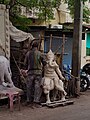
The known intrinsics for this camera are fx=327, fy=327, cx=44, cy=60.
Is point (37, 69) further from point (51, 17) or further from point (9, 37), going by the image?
point (51, 17)

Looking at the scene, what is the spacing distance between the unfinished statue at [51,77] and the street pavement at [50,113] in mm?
660

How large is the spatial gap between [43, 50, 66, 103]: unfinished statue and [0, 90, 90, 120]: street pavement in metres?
0.66

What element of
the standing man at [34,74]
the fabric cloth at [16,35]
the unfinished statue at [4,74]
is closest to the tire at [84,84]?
the fabric cloth at [16,35]

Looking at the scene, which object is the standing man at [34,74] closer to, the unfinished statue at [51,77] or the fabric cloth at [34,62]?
the fabric cloth at [34,62]

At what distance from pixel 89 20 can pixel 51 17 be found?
1.79 meters

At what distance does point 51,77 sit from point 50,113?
1.68 meters

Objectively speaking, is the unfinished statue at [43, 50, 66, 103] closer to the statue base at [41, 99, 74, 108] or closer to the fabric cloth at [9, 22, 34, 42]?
the statue base at [41, 99, 74, 108]

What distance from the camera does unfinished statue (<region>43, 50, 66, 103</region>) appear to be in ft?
35.2

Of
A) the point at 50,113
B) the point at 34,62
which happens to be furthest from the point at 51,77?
the point at 50,113

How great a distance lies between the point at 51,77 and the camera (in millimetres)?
10992

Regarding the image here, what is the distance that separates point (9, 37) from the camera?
12.0 metres

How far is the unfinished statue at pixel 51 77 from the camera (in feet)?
35.2

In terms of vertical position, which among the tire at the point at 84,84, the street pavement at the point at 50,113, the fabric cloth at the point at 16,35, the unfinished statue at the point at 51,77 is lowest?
the tire at the point at 84,84

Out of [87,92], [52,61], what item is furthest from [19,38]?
[87,92]
